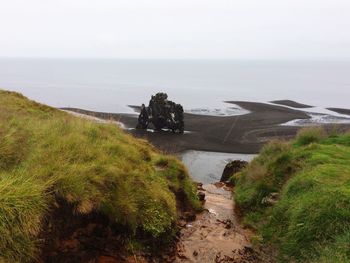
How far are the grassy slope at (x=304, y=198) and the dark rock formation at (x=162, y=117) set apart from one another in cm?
3906

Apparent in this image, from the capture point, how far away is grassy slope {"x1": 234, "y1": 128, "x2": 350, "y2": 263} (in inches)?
384

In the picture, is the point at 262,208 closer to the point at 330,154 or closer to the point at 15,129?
the point at 330,154

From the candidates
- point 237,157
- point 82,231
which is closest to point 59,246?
point 82,231

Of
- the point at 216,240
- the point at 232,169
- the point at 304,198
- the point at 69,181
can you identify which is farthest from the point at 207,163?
the point at 69,181

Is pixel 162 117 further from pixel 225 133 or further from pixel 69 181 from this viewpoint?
pixel 69 181

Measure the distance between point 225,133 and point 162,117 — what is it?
10442 mm

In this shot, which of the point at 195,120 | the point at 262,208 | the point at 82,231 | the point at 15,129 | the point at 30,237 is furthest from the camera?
the point at 195,120

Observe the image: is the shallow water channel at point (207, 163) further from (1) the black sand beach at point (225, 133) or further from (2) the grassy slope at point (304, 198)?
(2) the grassy slope at point (304, 198)

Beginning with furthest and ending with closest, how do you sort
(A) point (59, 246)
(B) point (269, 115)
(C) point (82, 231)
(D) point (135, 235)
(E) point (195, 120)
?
(B) point (269, 115)
(E) point (195, 120)
(D) point (135, 235)
(C) point (82, 231)
(A) point (59, 246)

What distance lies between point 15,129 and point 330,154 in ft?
41.2

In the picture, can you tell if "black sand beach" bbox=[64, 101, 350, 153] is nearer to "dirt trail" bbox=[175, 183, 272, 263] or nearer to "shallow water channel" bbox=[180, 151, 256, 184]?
"shallow water channel" bbox=[180, 151, 256, 184]

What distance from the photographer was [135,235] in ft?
34.4

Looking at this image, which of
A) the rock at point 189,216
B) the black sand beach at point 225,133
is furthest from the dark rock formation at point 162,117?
the rock at point 189,216

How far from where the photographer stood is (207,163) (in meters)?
42.5
